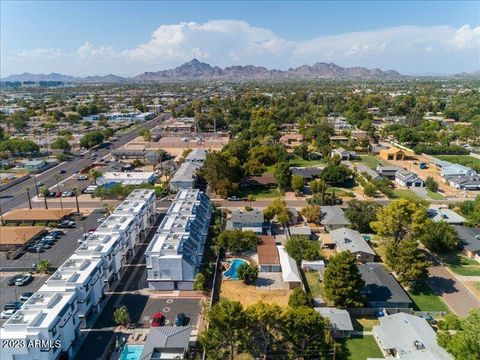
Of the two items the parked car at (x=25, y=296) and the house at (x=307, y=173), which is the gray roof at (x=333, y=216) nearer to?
the house at (x=307, y=173)

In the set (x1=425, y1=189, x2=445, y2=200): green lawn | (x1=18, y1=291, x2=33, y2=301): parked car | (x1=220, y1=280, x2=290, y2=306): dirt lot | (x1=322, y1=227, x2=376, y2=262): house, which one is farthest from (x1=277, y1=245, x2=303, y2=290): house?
(x1=425, y1=189, x2=445, y2=200): green lawn

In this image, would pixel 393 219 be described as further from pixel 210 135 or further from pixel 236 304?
pixel 210 135

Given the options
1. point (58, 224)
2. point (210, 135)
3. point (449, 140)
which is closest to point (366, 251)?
point (58, 224)

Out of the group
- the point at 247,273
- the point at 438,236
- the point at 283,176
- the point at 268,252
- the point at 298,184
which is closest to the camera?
the point at 247,273

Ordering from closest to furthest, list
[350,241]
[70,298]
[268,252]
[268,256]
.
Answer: [70,298] → [268,256] → [268,252] → [350,241]

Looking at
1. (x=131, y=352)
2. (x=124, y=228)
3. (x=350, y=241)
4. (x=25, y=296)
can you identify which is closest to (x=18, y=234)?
(x=25, y=296)

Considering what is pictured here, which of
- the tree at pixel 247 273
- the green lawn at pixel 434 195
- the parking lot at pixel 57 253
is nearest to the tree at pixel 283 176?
the green lawn at pixel 434 195

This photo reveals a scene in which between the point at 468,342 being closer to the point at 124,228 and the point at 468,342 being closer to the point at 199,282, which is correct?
the point at 199,282
